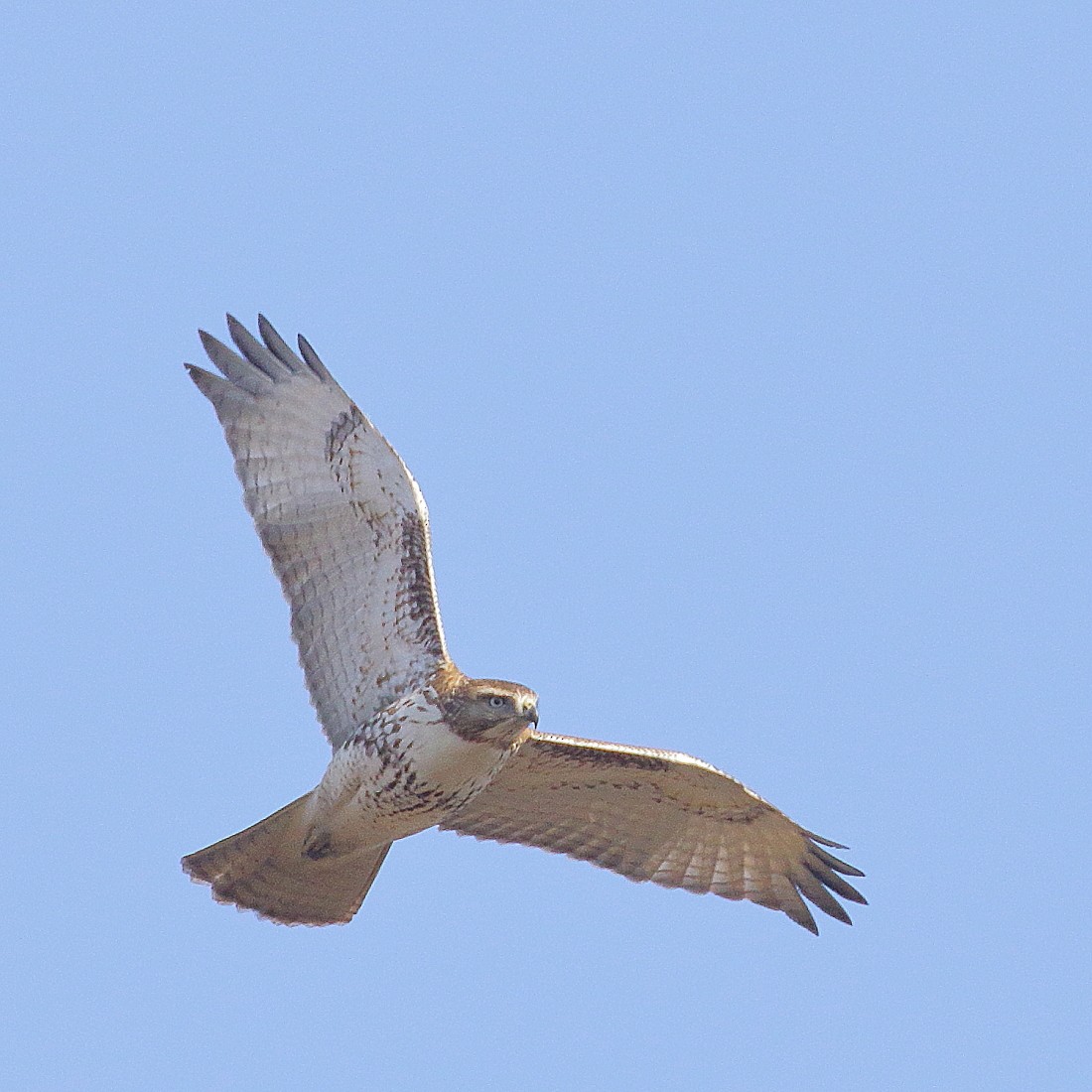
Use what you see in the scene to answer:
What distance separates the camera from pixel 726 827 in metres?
11.2

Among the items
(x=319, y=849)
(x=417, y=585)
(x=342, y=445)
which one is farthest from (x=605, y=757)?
(x=342, y=445)

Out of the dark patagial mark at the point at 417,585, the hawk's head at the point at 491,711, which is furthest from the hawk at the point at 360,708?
the hawk's head at the point at 491,711

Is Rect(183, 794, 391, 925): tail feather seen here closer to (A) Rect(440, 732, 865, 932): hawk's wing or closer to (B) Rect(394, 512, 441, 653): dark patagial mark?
(A) Rect(440, 732, 865, 932): hawk's wing

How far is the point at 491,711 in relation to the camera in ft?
31.3

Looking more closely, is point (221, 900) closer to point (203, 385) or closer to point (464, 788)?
point (464, 788)

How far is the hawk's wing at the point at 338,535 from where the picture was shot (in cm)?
1038

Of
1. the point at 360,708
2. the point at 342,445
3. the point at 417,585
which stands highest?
the point at 342,445

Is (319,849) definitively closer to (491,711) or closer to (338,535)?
(491,711)

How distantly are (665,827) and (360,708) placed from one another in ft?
6.25

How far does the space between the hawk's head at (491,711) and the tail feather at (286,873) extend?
110 cm

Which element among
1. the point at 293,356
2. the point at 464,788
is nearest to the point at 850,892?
the point at 464,788

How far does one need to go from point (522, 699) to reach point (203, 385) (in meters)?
2.67

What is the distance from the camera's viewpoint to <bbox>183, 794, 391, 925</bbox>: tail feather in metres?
10.4

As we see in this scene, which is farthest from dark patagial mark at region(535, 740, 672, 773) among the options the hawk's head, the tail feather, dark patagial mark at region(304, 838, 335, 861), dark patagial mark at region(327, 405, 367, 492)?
dark patagial mark at region(327, 405, 367, 492)
